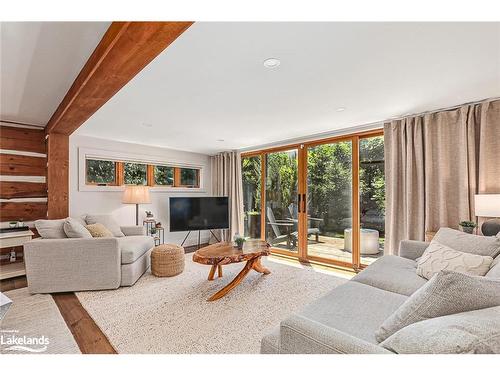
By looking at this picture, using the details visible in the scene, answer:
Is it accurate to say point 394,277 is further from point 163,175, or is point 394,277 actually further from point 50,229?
point 163,175

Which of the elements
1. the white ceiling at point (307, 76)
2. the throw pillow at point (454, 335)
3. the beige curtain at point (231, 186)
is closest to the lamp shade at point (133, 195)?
the white ceiling at point (307, 76)

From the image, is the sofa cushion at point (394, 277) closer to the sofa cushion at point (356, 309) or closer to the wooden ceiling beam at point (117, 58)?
the sofa cushion at point (356, 309)

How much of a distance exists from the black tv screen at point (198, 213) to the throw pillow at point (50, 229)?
189 centimetres

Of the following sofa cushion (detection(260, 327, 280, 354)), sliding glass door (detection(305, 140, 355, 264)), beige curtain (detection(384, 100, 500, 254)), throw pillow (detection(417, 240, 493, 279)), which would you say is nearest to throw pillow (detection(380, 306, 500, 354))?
sofa cushion (detection(260, 327, 280, 354))

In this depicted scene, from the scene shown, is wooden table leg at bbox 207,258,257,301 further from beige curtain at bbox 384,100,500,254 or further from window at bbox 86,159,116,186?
window at bbox 86,159,116,186

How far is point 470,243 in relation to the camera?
203 cm

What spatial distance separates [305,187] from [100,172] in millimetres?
3788

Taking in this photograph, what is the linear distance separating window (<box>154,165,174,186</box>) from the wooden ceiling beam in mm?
2699

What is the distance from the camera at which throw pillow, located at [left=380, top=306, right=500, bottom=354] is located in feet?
2.38

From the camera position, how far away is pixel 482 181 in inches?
102

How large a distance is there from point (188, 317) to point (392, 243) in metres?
2.73

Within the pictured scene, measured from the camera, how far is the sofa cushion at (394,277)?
184cm

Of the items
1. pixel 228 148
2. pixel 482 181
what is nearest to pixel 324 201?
pixel 482 181

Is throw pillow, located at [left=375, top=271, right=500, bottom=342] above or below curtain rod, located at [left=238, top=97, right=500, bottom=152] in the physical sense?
below
